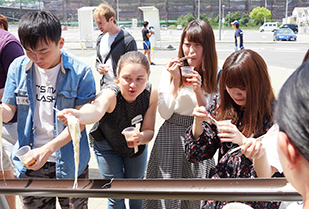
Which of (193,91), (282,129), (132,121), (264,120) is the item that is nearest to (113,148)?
(132,121)

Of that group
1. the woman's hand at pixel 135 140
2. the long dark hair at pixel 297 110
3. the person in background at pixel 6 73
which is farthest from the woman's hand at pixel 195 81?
the long dark hair at pixel 297 110

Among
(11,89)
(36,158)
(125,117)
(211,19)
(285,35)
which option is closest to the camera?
(36,158)

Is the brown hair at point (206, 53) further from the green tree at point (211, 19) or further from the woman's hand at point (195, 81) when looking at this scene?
the green tree at point (211, 19)

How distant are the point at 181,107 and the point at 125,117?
0.52m

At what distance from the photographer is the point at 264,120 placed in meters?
1.92

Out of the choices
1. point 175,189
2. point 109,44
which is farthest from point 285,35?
point 175,189

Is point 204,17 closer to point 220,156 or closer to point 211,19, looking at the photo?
point 211,19

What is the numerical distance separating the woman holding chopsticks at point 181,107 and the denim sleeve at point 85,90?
67cm

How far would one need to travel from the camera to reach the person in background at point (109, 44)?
14.0 ft

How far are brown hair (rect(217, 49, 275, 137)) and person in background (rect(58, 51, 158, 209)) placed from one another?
2.28ft

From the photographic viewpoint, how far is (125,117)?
2.38 meters

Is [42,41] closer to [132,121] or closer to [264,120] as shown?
[132,121]

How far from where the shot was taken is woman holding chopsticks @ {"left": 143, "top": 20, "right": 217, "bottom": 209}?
2.57 meters

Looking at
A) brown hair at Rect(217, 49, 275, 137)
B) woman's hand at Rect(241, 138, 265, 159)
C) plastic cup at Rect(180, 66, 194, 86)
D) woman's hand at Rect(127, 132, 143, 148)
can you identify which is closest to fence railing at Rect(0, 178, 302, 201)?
woman's hand at Rect(241, 138, 265, 159)
